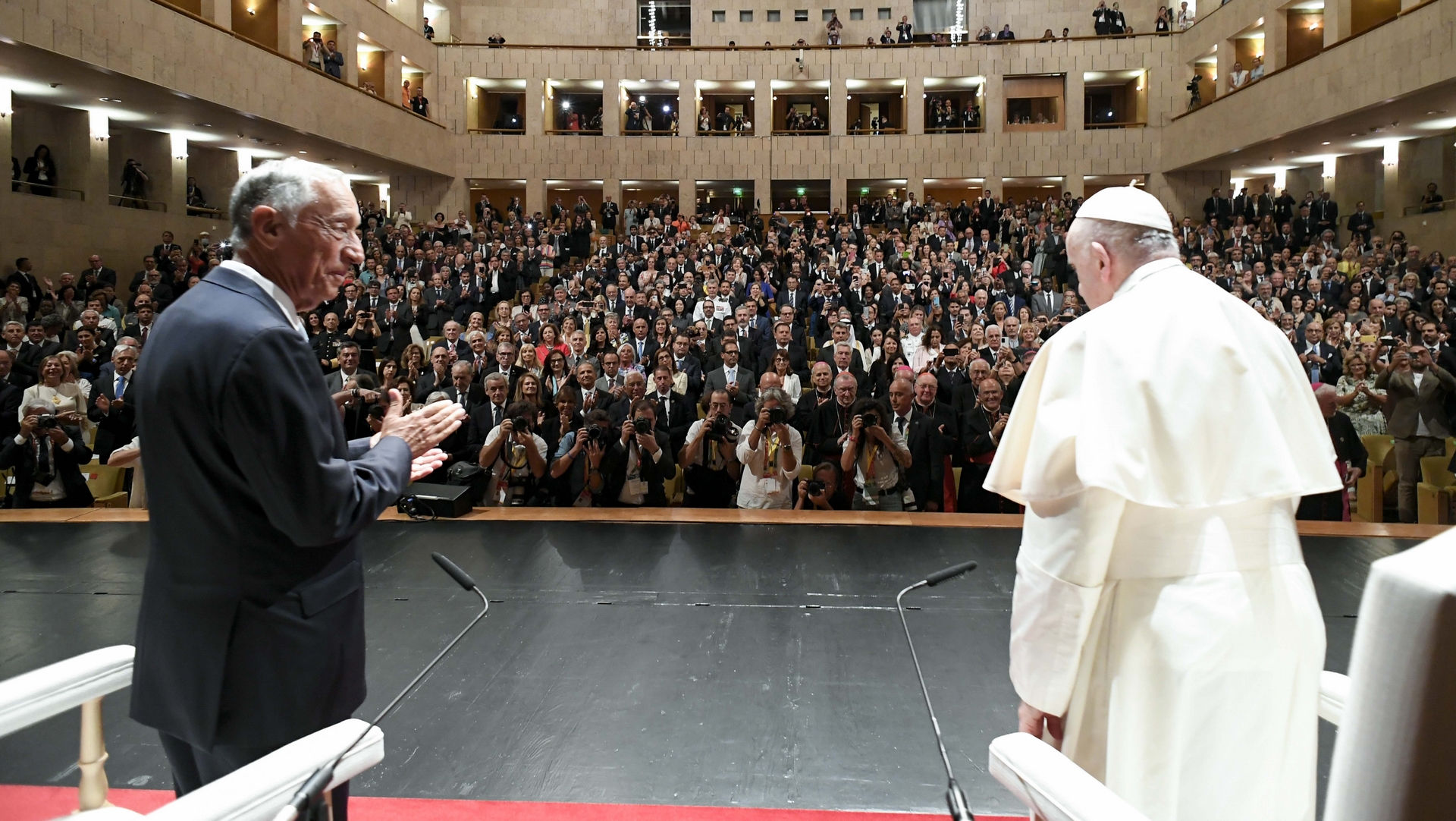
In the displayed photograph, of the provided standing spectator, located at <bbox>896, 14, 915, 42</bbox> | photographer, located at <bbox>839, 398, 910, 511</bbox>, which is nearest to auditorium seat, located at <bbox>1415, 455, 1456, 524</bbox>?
photographer, located at <bbox>839, 398, 910, 511</bbox>

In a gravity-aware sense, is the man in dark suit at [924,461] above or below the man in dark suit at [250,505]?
below

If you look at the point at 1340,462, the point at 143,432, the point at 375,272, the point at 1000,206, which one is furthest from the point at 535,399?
the point at 1000,206

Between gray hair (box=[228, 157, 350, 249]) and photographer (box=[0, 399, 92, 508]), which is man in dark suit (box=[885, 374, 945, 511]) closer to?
gray hair (box=[228, 157, 350, 249])

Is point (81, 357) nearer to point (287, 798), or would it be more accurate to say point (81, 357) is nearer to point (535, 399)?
point (535, 399)

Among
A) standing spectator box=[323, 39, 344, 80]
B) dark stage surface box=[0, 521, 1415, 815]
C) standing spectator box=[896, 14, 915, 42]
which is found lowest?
dark stage surface box=[0, 521, 1415, 815]

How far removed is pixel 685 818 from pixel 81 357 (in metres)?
8.99

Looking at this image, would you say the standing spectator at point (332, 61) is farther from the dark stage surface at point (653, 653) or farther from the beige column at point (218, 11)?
the dark stage surface at point (653, 653)

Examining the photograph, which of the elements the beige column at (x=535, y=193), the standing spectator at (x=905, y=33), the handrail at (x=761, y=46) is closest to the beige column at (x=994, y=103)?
the handrail at (x=761, y=46)

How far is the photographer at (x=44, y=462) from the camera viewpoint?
639cm

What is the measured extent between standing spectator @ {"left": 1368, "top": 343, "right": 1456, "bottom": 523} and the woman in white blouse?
32.8 ft

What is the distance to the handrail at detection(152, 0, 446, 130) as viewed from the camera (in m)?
13.9

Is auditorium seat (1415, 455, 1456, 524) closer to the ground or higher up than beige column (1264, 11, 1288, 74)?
closer to the ground

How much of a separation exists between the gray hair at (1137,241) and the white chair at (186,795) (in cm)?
162

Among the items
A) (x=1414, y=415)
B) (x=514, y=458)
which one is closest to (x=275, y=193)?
(x=514, y=458)
